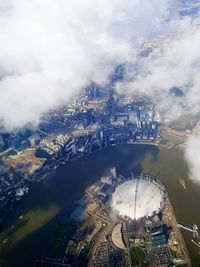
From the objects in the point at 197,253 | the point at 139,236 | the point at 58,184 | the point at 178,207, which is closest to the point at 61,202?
the point at 58,184

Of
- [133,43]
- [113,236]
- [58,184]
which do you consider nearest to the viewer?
[113,236]

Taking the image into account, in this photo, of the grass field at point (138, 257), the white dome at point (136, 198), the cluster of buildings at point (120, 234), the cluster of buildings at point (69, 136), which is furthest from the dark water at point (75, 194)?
the grass field at point (138, 257)

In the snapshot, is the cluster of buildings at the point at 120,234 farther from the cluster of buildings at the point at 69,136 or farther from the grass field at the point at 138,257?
the cluster of buildings at the point at 69,136

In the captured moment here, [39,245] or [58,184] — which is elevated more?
[58,184]

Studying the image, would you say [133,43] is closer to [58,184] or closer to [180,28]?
[180,28]

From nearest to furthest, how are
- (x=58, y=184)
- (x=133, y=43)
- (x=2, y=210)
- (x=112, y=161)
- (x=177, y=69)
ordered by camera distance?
(x=2, y=210) → (x=58, y=184) → (x=112, y=161) → (x=177, y=69) → (x=133, y=43)

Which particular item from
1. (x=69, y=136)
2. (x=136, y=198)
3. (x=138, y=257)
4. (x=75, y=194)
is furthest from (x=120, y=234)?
(x=69, y=136)

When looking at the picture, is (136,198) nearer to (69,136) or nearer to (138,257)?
(138,257)
